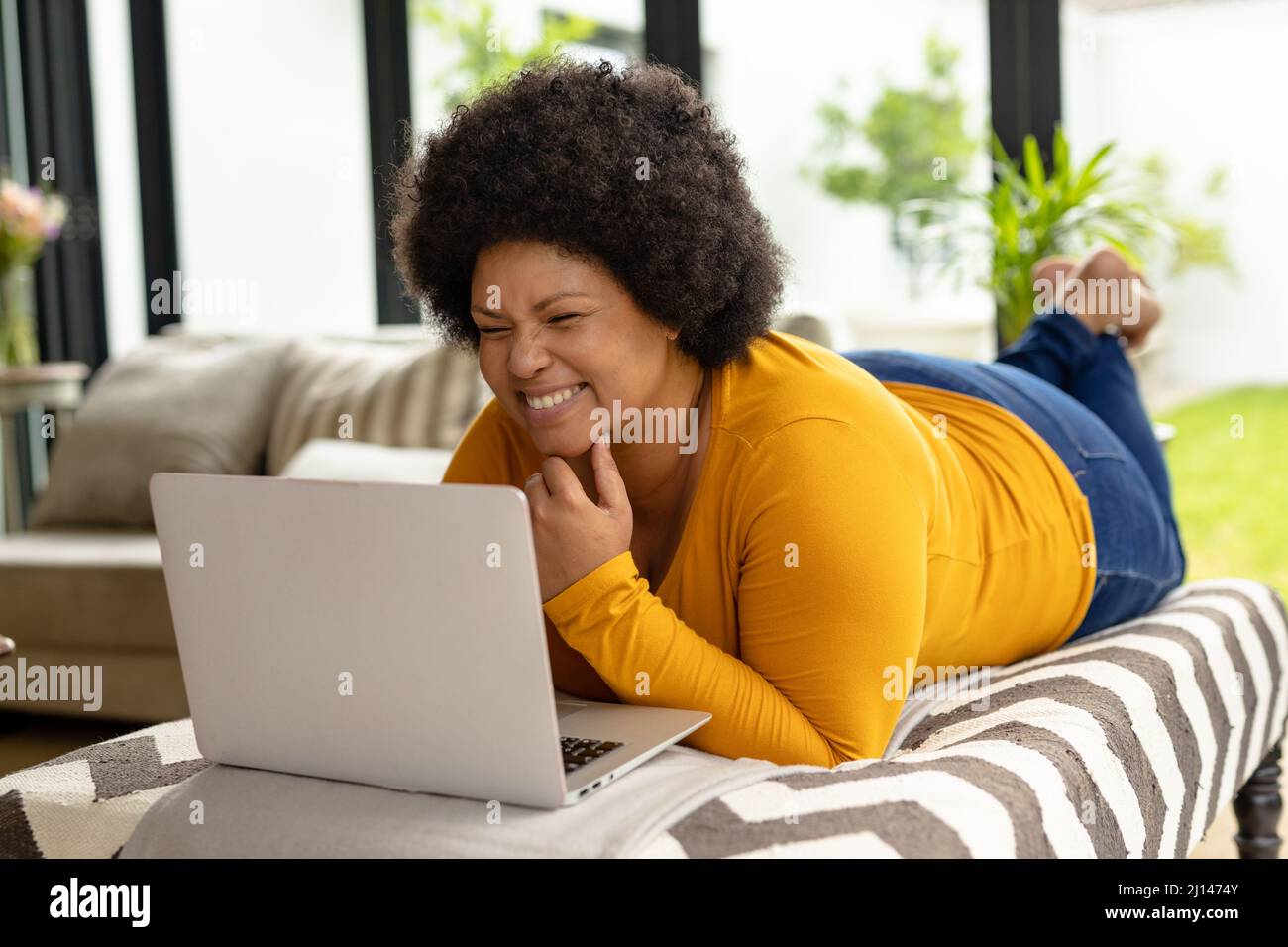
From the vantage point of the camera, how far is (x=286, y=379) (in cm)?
371

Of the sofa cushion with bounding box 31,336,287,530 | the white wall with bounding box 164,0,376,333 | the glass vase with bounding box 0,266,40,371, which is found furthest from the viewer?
the white wall with bounding box 164,0,376,333

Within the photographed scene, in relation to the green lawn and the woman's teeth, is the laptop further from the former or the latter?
the green lawn

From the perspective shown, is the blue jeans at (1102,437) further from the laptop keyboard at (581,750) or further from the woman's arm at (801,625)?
the laptop keyboard at (581,750)

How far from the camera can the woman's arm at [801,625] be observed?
1.31 m

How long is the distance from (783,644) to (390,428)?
2102mm

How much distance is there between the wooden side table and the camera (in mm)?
4262

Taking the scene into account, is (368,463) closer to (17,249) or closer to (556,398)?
(556,398)

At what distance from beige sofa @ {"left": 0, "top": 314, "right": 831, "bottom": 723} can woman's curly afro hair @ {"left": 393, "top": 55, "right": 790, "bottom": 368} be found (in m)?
1.34

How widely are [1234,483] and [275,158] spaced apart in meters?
3.30

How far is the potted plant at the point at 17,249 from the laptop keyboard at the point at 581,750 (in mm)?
3793

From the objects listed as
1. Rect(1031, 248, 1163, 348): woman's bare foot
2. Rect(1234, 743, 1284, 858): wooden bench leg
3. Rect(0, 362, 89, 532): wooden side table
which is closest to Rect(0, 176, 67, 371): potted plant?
Rect(0, 362, 89, 532): wooden side table

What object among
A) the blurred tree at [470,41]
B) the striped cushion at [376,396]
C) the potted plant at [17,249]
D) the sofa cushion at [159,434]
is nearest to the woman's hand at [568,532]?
the striped cushion at [376,396]
